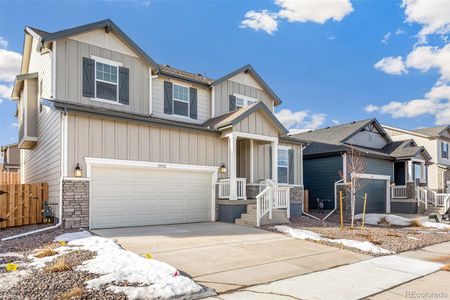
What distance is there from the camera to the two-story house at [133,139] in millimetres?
10281

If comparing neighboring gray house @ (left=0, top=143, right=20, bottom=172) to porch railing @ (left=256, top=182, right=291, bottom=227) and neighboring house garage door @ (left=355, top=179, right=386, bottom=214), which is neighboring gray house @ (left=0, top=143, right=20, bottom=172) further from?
neighboring house garage door @ (left=355, top=179, right=386, bottom=214)

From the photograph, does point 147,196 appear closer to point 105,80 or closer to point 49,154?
point 49,154

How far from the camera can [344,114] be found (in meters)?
29.1

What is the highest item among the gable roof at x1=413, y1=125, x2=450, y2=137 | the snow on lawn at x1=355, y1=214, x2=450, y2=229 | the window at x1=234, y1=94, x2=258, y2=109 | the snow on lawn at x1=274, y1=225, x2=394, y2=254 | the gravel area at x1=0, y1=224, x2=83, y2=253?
the window at x1=234, y1=94, x2=258, y2=109

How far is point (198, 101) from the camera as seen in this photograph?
15.4 meters

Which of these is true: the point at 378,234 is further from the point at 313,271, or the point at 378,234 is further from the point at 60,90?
the point at 60,90

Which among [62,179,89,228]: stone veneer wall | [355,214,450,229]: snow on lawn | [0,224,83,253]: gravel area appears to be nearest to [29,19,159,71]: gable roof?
[62,179,89,228]: stone veneer wall

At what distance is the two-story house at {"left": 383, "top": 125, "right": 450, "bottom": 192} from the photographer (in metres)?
25.9

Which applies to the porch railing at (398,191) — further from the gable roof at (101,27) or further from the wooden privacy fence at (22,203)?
the wooden privacy fence at (22,203)

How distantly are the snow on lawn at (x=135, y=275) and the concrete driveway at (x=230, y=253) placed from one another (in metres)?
0.49

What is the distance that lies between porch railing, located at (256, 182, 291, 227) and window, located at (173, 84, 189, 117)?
4.86m

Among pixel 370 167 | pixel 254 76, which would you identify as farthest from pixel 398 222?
pixel 254 76

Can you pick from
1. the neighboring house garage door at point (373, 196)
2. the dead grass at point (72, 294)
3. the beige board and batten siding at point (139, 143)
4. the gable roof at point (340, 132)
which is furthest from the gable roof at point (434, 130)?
the dead grass at point (72, 294)

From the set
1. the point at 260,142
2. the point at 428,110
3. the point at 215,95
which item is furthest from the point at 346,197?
the point at 428,110
